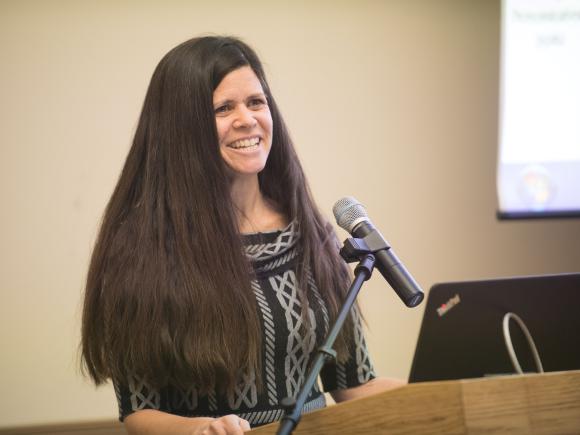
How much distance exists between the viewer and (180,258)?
1646mm

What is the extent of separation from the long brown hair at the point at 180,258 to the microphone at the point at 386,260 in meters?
0.35

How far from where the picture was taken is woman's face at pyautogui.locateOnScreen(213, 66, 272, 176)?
1.73 m

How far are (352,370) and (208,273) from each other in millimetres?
434

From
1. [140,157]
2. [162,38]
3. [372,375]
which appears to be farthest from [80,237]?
[372,375]

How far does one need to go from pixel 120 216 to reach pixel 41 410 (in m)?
1.44

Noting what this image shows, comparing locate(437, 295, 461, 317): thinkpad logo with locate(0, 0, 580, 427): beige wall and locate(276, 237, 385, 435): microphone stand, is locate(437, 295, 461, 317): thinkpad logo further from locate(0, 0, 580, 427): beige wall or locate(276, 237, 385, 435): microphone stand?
locate(0, 0, 580, 427): beige wall

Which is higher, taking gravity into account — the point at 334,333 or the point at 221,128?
the point at 221,128

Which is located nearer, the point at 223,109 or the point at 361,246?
the point at 361,246

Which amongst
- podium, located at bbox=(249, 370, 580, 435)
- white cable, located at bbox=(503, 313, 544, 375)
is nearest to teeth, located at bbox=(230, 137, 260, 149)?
white cable, located at bbox=(503, 313, 544, 375)

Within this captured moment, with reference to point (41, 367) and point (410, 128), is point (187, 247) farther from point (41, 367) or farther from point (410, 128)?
point (410, 128)

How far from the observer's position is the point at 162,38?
9.73 feet

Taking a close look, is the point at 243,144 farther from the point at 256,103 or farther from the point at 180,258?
the point at 180,258

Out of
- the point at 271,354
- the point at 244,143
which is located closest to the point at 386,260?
the point at 271,354

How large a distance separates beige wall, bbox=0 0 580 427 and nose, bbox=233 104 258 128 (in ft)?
4.27
